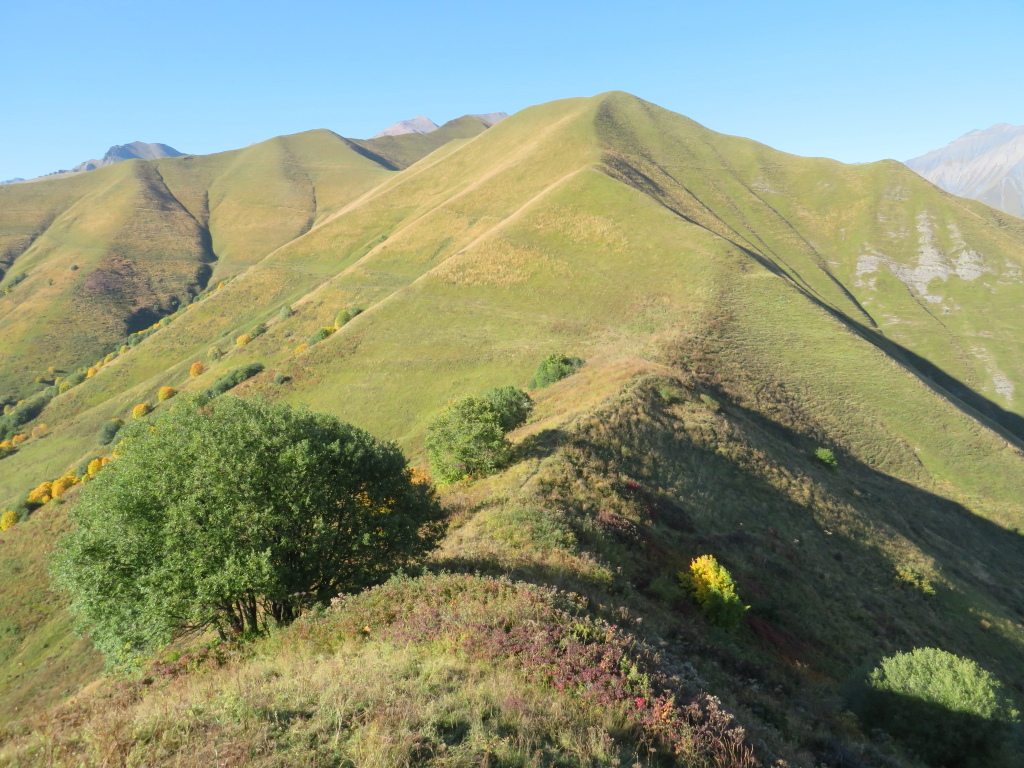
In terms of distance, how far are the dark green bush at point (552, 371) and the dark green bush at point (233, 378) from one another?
1394 inches

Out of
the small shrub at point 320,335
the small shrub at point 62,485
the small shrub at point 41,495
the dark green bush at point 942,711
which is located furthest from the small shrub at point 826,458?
the small shrub at point 41,495

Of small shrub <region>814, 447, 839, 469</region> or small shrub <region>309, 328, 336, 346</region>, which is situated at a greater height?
small shrub <region>309, 328, 336, 346</region>

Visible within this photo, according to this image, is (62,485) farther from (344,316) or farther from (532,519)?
(532,519)

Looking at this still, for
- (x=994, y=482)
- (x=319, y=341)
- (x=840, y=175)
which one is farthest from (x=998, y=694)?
(x=840, y=175)

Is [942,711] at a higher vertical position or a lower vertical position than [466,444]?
lower

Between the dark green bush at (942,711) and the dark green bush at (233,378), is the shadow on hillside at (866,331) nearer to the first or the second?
the dark green bush at (942,711)

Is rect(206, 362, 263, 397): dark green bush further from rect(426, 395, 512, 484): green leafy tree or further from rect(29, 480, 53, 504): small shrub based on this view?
rect(426, 395, 512, 484): green leafy tree

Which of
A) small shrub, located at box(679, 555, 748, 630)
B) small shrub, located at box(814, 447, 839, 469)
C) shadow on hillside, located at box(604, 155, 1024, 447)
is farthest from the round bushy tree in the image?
shadow on hillside, located at box(604, 155, 1024, 447)

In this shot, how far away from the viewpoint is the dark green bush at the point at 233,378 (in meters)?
58.8

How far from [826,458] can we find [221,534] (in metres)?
45.0

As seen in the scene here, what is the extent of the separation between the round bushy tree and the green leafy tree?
12512 mm

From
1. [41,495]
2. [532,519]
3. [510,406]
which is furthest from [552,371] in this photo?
[41,495]

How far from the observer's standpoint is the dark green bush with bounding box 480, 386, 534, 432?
35750 mm

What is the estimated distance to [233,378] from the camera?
59875mm
